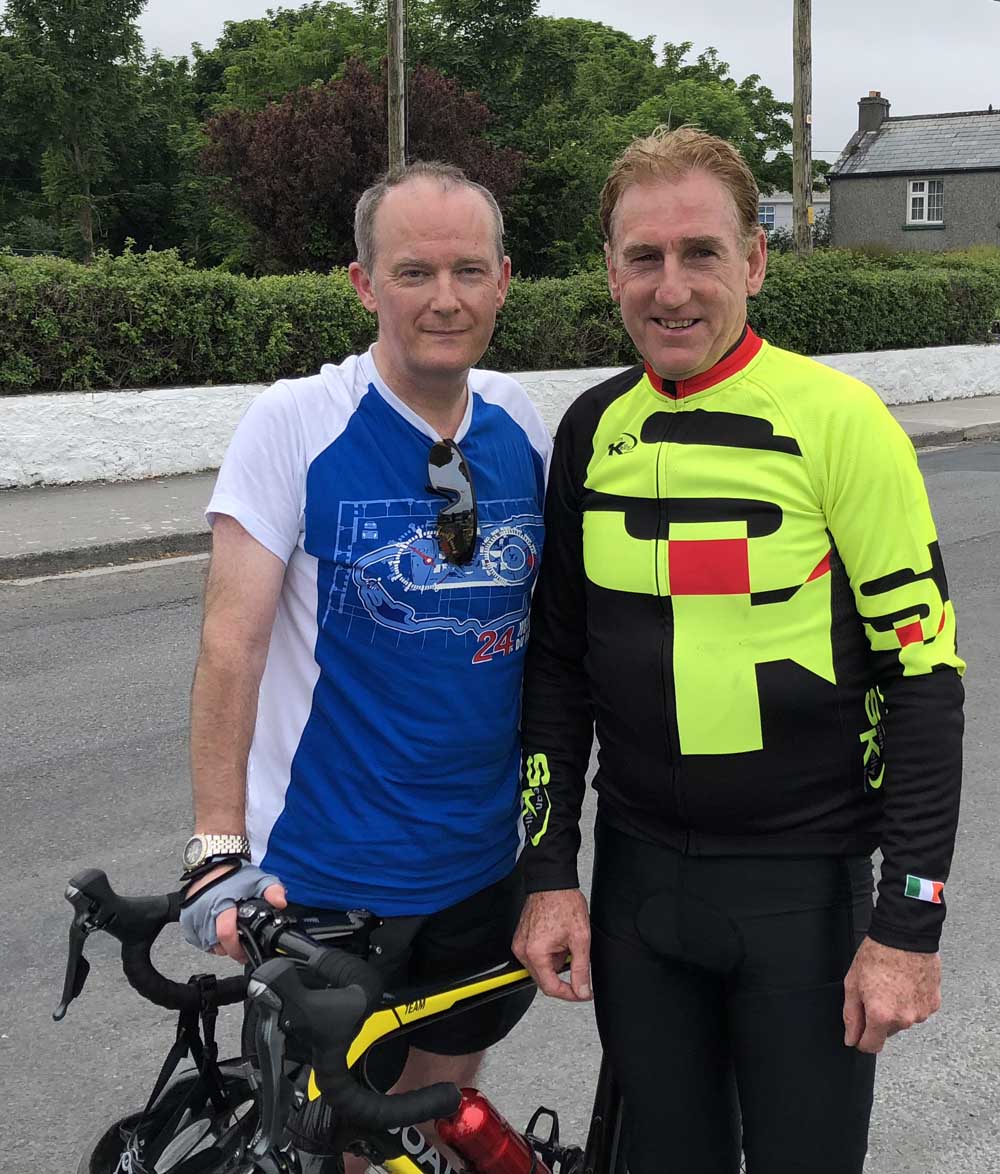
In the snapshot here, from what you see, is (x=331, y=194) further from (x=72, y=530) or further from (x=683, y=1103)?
(x=683, y=1103)

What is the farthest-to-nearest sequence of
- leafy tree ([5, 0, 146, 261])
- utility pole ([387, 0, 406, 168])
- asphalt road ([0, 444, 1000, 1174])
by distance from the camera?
leafy tree ([5, 0, 146, 261]), utility pole ([387, 0, 406, 168]), asphalt road ([0, 444, 1000, 1174])

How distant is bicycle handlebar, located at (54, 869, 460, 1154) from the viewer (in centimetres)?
148

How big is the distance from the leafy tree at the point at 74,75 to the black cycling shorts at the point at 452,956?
1744 inches

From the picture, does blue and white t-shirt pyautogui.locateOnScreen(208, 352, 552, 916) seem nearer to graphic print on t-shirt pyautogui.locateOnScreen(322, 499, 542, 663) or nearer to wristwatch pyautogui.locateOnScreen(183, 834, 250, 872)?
graphic print on t-shirt pyautogui.locateOnScreen(322, 499, 542, 663)

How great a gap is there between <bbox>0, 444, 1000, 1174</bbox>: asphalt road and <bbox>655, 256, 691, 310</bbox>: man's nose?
114 centimetres

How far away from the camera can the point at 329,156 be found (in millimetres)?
25625

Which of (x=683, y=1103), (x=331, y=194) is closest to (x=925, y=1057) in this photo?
(x=683, y=1103)

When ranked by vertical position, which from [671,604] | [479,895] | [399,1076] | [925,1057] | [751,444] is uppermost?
[751,444]

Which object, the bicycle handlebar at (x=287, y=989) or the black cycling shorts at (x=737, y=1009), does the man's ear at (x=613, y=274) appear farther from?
the bicycle handlebar at (x=287, y=989)

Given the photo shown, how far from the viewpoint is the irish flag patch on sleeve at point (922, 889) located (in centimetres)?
177

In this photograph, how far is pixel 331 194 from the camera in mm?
26203

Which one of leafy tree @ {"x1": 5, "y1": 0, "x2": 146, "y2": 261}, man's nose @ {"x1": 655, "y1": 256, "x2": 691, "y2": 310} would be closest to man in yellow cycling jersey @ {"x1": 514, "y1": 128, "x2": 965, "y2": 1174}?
man's nose @ {"x1": 655, "y1": 256, "x2": 691, "y2": 310}

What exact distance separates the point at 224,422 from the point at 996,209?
42349 mm

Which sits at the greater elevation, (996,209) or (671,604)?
(996,209)
